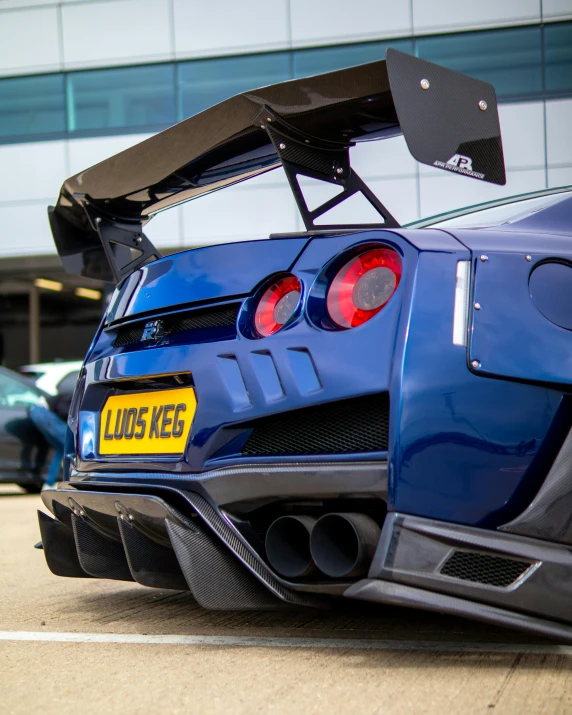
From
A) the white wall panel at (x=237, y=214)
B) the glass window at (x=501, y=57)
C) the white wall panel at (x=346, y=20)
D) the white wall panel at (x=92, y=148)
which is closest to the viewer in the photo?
the glass window at (x=501, y=57)

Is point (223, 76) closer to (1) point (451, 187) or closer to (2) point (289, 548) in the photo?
(1) point (451, 187)

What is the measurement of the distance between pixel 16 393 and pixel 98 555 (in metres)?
6.49

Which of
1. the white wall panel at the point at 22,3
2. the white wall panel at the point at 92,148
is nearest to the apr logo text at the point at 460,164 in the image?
the white wall panel at the point at 92,148

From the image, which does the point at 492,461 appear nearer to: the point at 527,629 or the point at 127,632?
the point at 527,629

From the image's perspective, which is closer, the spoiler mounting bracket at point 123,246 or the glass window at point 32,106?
the spoiler mounting bracket at point 123,246

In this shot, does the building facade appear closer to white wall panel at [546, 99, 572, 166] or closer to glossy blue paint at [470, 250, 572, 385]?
white wall panel at [546, 99, 572, 166]

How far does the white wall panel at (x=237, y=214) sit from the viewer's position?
15.4 metres

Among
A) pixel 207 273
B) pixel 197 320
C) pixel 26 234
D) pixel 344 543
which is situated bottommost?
pixel 344 543

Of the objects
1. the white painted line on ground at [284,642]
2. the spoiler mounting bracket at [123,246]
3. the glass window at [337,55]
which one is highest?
the glass window at [337,55]

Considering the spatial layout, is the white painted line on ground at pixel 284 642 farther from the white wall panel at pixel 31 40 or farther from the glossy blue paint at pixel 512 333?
the white wall panel at pixel 31 40

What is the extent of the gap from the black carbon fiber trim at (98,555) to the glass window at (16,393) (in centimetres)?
636

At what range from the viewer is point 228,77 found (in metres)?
15.8

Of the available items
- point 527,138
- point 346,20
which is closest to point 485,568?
point 527,138

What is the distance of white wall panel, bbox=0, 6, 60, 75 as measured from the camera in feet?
54.3
